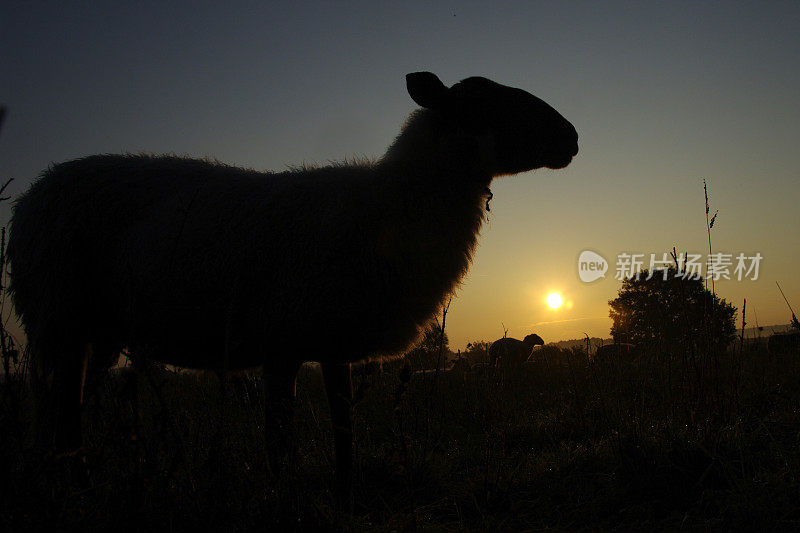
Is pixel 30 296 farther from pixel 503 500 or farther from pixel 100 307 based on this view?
pixel 503 500

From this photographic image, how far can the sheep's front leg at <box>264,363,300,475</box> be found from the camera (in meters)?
2.56

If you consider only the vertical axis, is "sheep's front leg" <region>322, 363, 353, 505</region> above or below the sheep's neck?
below

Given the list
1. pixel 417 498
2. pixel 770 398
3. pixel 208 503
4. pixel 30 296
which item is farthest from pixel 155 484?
→ pixel 770 398

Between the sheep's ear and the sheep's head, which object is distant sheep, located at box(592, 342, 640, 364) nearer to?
the sheep's head

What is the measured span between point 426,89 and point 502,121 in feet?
1.84

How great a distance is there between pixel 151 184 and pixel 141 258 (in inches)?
23.3

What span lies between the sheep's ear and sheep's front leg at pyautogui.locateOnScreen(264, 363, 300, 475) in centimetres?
183

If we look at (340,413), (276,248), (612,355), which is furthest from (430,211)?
(612,355)

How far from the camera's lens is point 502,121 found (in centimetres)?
349

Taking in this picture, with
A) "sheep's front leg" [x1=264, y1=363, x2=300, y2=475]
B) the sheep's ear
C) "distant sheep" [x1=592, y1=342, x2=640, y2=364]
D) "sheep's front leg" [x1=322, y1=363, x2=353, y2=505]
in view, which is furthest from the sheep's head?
"distant sheep" [x1=592, y1=342, x2=640, y2=364]

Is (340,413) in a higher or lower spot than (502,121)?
lower

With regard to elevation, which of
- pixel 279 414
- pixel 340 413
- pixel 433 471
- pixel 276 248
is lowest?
pixel 433 471

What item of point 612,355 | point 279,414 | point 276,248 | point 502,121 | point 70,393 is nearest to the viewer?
→ point 279,414

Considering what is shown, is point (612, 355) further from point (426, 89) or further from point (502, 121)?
point (426, 89)
